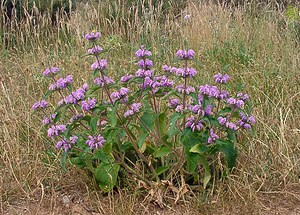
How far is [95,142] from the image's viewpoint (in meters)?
2.35

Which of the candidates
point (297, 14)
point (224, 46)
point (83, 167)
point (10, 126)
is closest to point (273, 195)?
point (83, 167)

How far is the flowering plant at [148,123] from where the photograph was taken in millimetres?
2252

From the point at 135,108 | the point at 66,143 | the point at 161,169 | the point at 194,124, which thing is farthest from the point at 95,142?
the point at 194,124

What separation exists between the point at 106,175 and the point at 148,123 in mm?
382

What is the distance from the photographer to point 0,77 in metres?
3.64

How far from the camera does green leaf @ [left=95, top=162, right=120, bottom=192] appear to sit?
244cm

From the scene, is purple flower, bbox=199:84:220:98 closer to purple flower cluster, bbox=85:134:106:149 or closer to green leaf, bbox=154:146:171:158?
green leaf, bbox=154:146:171:158

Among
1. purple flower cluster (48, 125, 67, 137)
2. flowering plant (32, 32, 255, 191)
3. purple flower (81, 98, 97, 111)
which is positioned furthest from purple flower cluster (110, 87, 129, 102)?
purple flower cluster (48, 125, 67, 137)

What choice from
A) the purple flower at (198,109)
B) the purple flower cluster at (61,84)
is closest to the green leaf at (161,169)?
Result: the purple flower at (198,109)

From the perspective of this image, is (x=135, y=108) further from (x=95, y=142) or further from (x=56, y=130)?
(x=56, y=130)

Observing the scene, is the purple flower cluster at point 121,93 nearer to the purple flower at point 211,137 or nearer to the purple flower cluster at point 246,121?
the purple flower at point 211,137

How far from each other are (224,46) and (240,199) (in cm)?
216

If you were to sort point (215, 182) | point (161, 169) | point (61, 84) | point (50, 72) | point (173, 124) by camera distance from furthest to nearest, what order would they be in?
1. point (215, 182)
2. point (161, 169)
3. point (50, 72)
4. point (61, 84)
5. point (173, 124)

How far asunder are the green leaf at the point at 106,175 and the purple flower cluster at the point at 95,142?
176 mm
